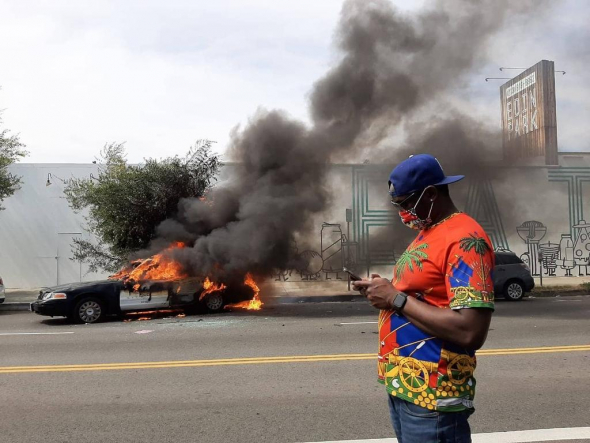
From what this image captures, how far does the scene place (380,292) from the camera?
208 centimetres

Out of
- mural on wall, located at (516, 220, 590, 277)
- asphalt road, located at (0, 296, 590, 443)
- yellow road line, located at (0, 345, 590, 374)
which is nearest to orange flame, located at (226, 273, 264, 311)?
asphalt road, located at (0, 296, 590, 443)

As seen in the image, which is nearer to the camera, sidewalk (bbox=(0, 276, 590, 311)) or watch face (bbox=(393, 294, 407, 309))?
watch face (bbox=(393, 294, 407, 309))

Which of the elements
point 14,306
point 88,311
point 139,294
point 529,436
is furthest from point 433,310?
point 14,306

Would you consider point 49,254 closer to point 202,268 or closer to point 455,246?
point 202,268

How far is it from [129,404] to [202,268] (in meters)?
6.82

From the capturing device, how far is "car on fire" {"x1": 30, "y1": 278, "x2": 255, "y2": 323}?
10820 millimetres

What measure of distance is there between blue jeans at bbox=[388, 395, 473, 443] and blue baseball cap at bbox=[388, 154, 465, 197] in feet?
2.74

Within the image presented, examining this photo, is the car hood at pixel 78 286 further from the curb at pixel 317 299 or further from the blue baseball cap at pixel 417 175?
the blue baseball cap at pixel 417 175

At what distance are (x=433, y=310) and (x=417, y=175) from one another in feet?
1.72

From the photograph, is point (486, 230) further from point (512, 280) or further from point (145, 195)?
point (145, 195)

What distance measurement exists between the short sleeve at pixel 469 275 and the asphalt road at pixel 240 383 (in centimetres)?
271

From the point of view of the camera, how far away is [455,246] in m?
1.95

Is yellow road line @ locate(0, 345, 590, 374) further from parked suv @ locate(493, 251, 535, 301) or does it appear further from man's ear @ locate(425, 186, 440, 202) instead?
parked suv @ locate(493, 251, 535, 301)

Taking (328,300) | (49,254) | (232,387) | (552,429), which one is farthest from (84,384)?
(49,254)
